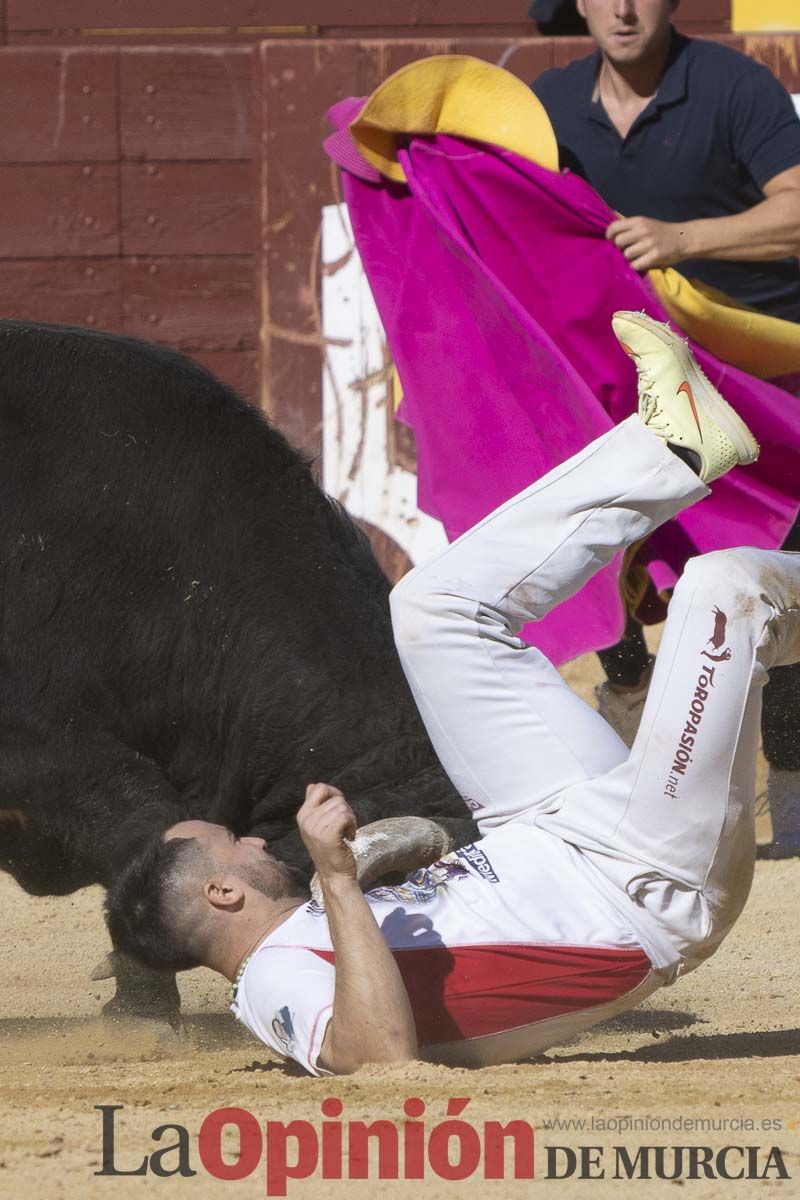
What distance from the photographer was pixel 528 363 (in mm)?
3709

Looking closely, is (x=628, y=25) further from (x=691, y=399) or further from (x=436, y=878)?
(x=436, y=878)

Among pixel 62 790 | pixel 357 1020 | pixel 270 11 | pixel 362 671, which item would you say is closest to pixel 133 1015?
pixel 62 790

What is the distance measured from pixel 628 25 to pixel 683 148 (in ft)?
0.93

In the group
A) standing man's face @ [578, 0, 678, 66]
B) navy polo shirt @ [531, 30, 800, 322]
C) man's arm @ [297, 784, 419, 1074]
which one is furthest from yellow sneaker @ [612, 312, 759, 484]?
standing man's face @ [578, 0, 678, 66]

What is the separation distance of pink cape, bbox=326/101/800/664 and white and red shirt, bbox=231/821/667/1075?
1.34m

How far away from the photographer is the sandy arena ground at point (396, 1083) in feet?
6.32

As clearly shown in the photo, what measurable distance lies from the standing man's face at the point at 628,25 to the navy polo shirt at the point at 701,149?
10cm

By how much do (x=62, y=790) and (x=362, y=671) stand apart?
600mm

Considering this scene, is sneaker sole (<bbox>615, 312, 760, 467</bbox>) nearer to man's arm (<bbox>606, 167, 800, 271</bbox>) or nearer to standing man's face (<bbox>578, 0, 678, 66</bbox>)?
man's arm (<bbox>606, 167, 800, 271</bbox>)

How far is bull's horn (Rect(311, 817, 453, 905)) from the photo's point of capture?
2.63 metres

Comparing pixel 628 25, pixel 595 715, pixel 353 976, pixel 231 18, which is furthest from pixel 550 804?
pixel 231 18

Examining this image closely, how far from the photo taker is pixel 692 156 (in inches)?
145

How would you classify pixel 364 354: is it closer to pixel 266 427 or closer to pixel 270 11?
pixel 270 11

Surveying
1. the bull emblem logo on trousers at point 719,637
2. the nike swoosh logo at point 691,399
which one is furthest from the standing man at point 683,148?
the bull emblem logo on trousers at point 719,637
